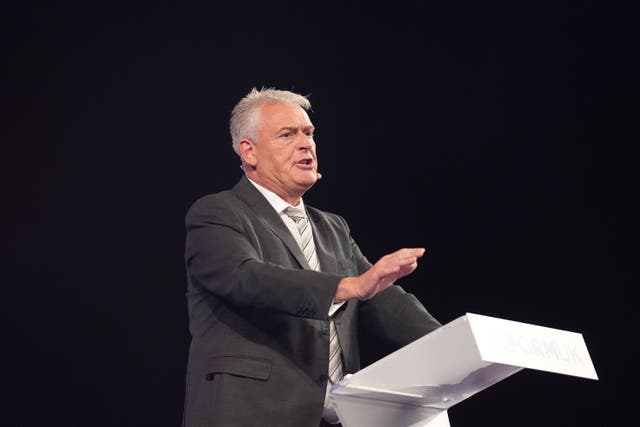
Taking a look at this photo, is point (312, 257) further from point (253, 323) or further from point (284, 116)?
point (284, 116)

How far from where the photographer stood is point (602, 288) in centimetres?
378

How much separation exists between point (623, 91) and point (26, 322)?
293cm

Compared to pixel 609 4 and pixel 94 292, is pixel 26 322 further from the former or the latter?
pixel 609 4

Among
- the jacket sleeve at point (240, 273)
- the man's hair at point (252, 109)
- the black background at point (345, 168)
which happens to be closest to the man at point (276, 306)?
the jacket sleeve at point (240, 273)

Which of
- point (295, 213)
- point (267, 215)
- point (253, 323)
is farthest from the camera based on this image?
point (295, 213)

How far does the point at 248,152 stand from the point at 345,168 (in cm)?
160

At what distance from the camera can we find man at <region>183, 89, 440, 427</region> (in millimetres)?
1760

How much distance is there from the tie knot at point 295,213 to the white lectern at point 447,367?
0.67m

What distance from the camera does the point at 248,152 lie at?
248 cm

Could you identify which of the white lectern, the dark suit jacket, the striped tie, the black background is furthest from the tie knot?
the black background

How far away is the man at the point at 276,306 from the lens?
69.3 inches

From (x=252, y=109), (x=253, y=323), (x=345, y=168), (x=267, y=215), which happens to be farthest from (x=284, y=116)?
(x=345, y=168)

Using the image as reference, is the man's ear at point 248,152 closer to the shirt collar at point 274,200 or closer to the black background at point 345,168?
the shirt collar at point 274,200

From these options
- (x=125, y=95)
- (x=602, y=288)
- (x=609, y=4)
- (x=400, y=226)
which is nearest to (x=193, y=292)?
(x=125, y=95)
